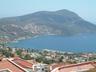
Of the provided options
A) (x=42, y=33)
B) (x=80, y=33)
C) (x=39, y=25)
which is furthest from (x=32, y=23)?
(x=80, y=33)

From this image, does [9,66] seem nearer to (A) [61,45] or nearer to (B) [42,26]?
(A) [61,45]

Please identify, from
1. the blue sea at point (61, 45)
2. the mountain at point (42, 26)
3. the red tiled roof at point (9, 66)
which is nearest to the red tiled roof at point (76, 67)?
the red tiled roof at point (9, 66)

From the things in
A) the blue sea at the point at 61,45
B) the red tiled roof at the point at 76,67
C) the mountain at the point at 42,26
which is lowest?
the blue sea at the point at 61,45

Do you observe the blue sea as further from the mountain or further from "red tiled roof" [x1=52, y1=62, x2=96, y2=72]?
"red tiled roof" [x1=52, y1=62, x2=96, y2=72]

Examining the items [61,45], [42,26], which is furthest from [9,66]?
[42,26]

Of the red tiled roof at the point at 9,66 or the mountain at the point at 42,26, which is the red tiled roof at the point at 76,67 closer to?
the red tiled roof at the point at 9,66

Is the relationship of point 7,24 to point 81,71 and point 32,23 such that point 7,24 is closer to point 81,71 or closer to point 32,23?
point 32,23

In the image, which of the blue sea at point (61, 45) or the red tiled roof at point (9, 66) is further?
the blue sea at point (61, 45)

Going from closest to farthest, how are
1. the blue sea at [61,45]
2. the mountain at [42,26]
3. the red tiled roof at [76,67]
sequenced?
the red tiled roof at [76,67]
the blue sea at [61,45]
the mountain at [42,26]
